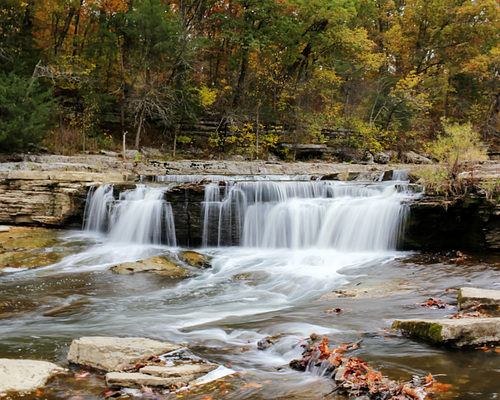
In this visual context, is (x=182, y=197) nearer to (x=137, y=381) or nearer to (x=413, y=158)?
(x=137, y=381)

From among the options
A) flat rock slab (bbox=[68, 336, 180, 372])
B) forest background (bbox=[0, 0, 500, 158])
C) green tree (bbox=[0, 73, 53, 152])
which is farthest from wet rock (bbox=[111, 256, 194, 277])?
forest background (bbox=[0, 0, 500, 158])

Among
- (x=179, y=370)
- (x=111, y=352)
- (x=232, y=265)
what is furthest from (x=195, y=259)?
(x=179, y=370)

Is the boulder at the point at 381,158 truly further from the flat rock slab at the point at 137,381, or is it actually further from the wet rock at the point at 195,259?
the flat rock slab at the point at 137,381

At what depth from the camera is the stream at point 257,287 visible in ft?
12.4

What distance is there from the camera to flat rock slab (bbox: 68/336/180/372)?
12.7 ft

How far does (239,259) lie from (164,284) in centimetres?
256

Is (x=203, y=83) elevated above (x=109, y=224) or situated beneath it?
elevated above

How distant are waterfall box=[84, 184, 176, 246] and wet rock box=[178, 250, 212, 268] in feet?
6.03

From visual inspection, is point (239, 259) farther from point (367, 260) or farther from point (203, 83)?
point (203, 83)

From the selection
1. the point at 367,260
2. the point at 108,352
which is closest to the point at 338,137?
the point at 367,260

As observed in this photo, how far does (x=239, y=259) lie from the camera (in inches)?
405

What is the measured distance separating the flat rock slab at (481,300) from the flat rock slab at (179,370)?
11.0ft

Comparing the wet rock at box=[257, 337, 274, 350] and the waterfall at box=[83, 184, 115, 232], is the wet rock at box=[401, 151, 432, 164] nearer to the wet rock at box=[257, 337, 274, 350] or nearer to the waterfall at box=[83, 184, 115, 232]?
the waterfall at box=[83, 184, 115, 232]

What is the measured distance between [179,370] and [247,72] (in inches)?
937
